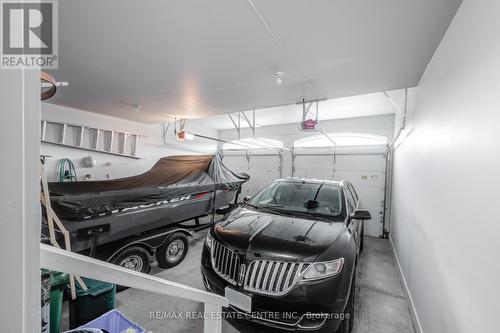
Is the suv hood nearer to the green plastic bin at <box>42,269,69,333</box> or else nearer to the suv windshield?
the suv windshield

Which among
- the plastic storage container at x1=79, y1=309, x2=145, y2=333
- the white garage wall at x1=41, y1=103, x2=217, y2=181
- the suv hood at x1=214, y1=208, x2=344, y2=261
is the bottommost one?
the plastic storage container at x1=79, y1=309, x2=145, y2=333

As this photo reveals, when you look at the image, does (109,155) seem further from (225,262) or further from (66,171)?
(225,262)

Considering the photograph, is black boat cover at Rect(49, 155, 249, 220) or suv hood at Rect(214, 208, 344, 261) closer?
suv hood at Rect(214, 208, 344, 261)

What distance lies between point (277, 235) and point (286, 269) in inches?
14.2

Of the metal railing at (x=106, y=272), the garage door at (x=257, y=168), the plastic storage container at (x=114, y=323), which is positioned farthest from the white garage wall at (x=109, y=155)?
the metal railing at (x=106, y=272)

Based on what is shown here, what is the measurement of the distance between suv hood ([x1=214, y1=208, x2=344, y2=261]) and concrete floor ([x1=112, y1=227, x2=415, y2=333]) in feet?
2.16

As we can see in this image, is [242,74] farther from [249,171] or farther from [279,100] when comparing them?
[249,171]

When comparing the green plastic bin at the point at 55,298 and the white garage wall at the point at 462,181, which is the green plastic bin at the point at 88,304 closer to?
the green plastic bin at the point at 55,298

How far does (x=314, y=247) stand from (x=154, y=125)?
7.07 metres

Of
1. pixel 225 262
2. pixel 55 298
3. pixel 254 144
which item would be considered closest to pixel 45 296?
pixel 55 298

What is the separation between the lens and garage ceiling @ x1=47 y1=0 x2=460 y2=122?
1.75 m

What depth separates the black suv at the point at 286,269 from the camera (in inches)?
70.2

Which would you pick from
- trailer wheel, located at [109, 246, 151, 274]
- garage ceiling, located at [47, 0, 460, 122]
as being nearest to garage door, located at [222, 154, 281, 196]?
garage ceiling, located at [47, 0, 460, 122]

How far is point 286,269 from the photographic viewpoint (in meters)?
1.90
